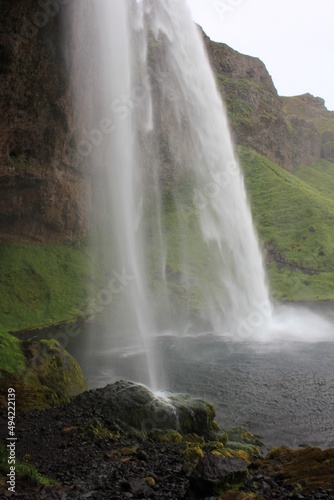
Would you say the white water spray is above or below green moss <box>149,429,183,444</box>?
above

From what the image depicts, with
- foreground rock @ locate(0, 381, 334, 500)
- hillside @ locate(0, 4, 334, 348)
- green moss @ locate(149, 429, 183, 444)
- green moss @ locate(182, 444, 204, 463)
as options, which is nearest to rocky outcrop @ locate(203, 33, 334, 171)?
hillside @ locate(0, 4, 334, 348)

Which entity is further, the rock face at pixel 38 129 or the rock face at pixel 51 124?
the rock face at pixel 51 124

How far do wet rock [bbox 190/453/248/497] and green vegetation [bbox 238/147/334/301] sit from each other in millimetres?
42649

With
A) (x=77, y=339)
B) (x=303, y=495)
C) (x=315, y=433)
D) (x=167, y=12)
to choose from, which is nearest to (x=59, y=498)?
(x=303, y=495)

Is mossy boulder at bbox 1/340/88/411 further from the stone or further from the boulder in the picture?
the stone

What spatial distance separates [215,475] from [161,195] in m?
63.6

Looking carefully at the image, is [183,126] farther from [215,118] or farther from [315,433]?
[315,433]

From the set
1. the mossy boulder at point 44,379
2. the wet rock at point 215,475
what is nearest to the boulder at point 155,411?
the mossy boulder at point 44,379

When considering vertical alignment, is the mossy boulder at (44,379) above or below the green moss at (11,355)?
below

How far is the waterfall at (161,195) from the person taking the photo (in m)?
39.8

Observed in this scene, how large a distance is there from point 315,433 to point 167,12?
74.4m

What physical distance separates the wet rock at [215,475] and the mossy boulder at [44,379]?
6.52m

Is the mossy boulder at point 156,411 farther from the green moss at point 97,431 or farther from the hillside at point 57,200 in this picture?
the hillside at point 57,200

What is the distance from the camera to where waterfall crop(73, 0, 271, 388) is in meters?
39.8
